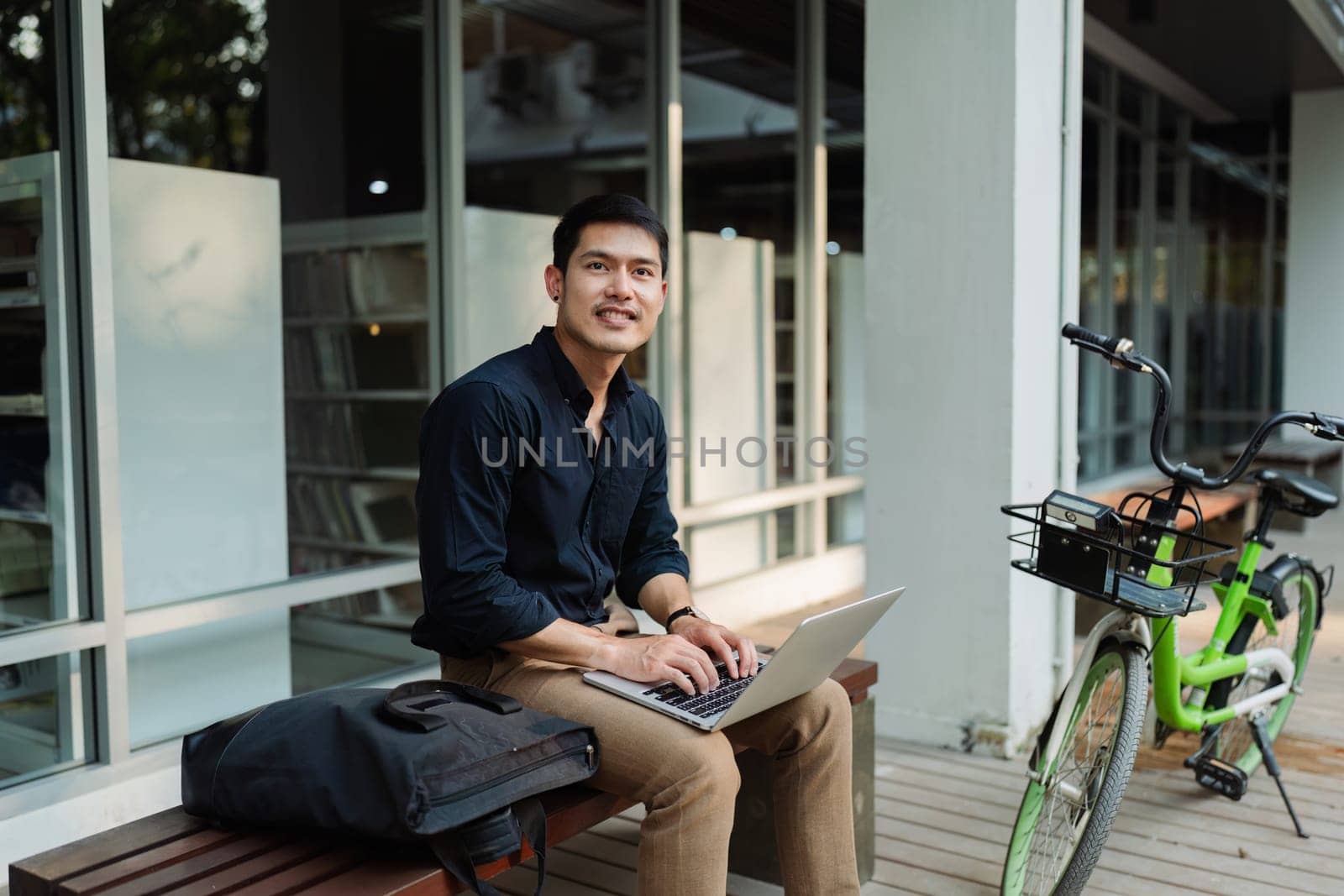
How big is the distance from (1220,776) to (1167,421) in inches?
44.0

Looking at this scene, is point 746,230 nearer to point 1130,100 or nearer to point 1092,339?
point 1092,339

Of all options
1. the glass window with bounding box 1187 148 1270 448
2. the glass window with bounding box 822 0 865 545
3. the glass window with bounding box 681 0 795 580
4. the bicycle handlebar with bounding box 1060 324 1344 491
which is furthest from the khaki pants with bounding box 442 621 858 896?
the glass window with bounding box 1187 148 1270 448

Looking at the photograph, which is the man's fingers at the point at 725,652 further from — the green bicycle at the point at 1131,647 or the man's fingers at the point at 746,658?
the green bicycle at the point at 1131,647

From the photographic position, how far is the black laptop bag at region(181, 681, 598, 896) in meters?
1.52

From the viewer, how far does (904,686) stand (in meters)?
3.45

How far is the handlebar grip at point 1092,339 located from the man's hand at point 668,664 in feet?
3.42

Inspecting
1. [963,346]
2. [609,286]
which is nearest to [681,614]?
[609,286]

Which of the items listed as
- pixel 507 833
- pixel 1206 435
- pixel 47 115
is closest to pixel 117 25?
pixel 47 115

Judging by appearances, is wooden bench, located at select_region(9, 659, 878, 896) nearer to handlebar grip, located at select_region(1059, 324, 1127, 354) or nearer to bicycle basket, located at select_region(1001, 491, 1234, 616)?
bicycle basket, located at select_region(1001, 491, 1234, 616)

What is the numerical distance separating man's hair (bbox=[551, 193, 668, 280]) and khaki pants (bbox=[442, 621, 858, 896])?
2.24 ft

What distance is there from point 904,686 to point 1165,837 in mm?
856

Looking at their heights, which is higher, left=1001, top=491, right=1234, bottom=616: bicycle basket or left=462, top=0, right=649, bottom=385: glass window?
left=462, top=0, right=649, bottom=385: glass window

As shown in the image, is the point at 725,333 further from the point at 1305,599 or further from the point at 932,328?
the point at 1305,599

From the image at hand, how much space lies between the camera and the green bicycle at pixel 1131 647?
2.19m
